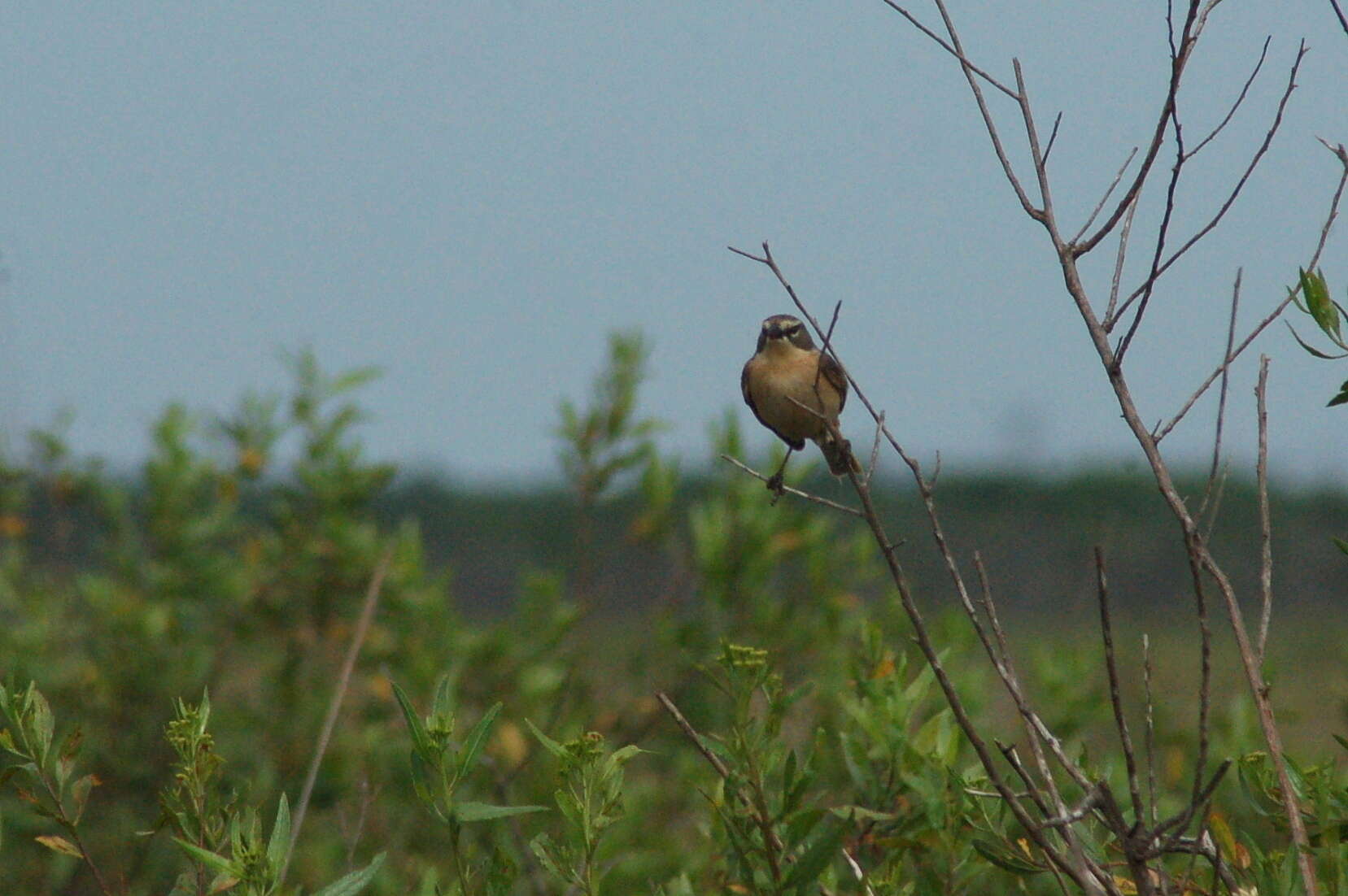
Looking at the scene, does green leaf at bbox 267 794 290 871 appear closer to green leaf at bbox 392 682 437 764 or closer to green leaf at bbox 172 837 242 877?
green leaf at bbox 172 837 242 877

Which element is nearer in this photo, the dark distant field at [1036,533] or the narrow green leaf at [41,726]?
the narrow green leaf at [41,726]

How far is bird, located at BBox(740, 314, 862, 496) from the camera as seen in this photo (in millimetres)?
4812

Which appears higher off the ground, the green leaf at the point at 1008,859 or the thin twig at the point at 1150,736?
the thin twig at the point at 1150,736

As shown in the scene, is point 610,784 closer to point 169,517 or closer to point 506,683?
point 506,683

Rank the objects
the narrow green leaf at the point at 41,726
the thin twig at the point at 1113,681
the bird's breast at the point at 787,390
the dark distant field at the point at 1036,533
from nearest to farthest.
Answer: the thin twig at the point at 1113,681 < the narrow green leaf at the point at 41,726 < the bird's breast at the point at 787,390 < the dark distant field at the point at 1036,533

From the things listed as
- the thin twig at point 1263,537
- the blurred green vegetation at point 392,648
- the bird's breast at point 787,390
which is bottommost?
the blurred green vegetation at point 392,648

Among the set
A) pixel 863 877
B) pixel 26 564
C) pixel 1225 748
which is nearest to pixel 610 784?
pixel 863 877

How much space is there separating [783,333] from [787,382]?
32 centimetres

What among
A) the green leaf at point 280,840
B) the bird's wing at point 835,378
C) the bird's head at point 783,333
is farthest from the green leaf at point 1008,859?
the bird's head at point 783,333

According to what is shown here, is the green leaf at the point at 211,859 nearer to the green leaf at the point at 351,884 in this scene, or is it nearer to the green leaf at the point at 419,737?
the green leaf at the point at 351,884

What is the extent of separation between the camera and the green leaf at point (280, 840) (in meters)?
2.07

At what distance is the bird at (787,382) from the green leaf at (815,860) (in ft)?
8.23

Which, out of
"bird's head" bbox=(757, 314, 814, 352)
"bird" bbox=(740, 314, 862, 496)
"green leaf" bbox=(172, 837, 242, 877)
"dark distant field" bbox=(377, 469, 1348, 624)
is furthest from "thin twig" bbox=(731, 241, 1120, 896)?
"dark distant field" bbox=(377, 469, 1348, 624)

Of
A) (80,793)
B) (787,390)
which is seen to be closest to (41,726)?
(80,793)
